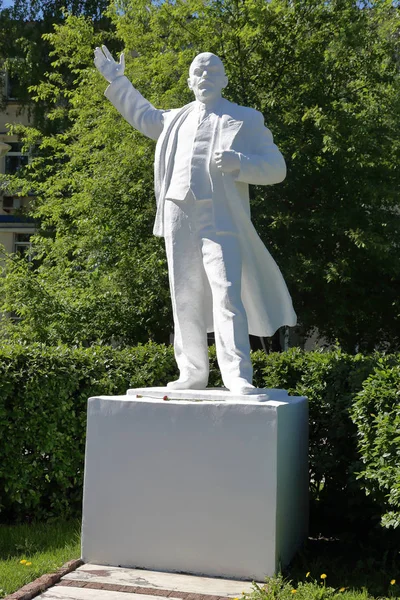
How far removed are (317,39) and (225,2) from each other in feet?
5.62

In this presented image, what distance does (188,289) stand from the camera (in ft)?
17.1

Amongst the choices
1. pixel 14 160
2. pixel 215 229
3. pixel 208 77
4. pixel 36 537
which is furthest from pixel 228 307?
pixel 14 160

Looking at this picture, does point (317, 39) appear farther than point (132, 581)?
Yes

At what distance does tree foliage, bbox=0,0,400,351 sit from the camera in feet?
40.1

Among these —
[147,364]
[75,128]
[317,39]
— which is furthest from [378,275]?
[147,364]

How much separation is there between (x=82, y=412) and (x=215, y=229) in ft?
6.95

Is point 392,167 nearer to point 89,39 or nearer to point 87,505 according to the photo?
point 89,39

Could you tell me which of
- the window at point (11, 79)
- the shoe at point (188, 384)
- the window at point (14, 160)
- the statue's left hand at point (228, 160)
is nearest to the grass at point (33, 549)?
the shoe at point (188, 384)

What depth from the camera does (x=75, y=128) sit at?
14.9m

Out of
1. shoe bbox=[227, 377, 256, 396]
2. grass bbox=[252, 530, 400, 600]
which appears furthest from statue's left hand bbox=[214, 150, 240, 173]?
grass bbox=[252, 530, 400, 600]

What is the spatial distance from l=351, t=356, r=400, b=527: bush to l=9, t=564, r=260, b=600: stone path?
102 cm

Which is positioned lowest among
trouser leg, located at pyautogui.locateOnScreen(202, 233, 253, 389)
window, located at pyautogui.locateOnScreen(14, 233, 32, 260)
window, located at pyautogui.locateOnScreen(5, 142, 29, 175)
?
trouser leg, located at pyautogui.locateOnScreen(202, 233, 253, 389)

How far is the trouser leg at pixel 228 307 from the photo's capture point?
16.0 feet

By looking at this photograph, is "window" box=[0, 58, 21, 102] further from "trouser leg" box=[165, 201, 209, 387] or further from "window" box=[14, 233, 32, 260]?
"trouser leg" box=[165, 201, 209, 387]
